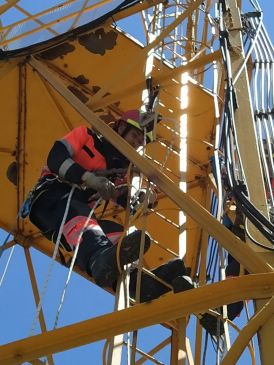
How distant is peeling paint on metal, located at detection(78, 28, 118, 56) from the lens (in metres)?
9.62

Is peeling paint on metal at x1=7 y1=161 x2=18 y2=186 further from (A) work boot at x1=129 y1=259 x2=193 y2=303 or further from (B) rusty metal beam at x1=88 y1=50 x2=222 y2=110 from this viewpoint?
(A) work boot at x1=129 y1=259 x2=193 y2=303

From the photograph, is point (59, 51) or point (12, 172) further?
point (12, 172)

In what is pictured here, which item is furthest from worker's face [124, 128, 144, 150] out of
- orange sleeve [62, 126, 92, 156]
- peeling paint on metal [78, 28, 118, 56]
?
peeling paint on metal [78, 28, 118, 56]

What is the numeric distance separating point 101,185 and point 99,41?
3650 millimetres

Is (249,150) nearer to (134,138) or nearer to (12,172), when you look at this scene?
(134,138)

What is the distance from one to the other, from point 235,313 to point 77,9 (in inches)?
171

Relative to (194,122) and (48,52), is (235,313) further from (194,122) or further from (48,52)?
(48,52)

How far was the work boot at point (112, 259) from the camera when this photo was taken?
17.9 feet

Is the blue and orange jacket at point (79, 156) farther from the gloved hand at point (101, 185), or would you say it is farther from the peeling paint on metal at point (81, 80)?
the peeling paint on metal at point (81, 80)

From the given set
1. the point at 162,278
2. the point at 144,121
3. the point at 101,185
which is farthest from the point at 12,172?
the point at 162,278

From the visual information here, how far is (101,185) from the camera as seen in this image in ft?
21.4

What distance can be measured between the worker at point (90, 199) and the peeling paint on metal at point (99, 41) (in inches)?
94.0

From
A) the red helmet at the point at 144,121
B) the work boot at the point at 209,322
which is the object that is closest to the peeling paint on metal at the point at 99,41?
the red helmet at the point at 144,121

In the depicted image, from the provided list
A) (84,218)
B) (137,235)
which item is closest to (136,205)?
(84,218)
